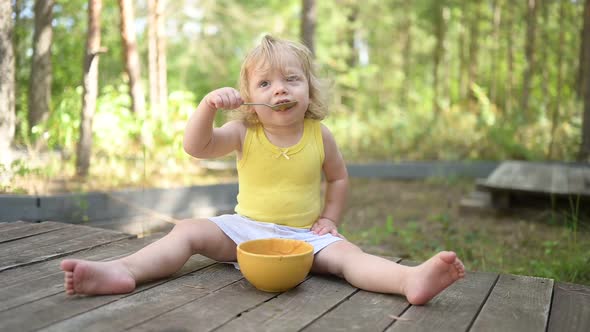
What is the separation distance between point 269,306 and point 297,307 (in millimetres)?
79

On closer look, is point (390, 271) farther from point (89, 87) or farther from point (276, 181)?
point (89, 87)

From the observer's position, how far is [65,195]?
3.41 m

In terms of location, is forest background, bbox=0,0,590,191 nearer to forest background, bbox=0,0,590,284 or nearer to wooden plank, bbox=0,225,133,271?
forest background, bbox=0,0,590,284

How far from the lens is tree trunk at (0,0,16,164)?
332 centimetres

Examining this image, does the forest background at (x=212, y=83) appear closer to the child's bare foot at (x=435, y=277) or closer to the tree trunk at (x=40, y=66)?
the tree trunk at (x=40, y=66)

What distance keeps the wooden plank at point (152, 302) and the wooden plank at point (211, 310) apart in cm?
3

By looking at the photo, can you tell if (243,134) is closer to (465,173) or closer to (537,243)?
(537,243)

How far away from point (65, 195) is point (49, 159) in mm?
763

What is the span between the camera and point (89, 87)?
3904 millimetres

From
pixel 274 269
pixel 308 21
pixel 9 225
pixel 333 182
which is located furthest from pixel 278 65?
pixel 308 21

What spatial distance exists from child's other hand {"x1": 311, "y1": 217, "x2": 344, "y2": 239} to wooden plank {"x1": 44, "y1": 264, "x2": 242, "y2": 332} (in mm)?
341

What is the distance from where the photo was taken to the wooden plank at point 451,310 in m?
1.40

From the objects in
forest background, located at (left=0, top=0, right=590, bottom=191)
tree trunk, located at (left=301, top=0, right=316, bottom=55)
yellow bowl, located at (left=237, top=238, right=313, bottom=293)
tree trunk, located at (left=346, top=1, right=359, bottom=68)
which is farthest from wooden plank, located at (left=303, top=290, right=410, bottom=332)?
tree trunk, located at (left=346, top=1, right=359, bottom=68)

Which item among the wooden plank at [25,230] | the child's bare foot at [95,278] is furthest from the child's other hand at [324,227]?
the wooden plank at [25,230]
